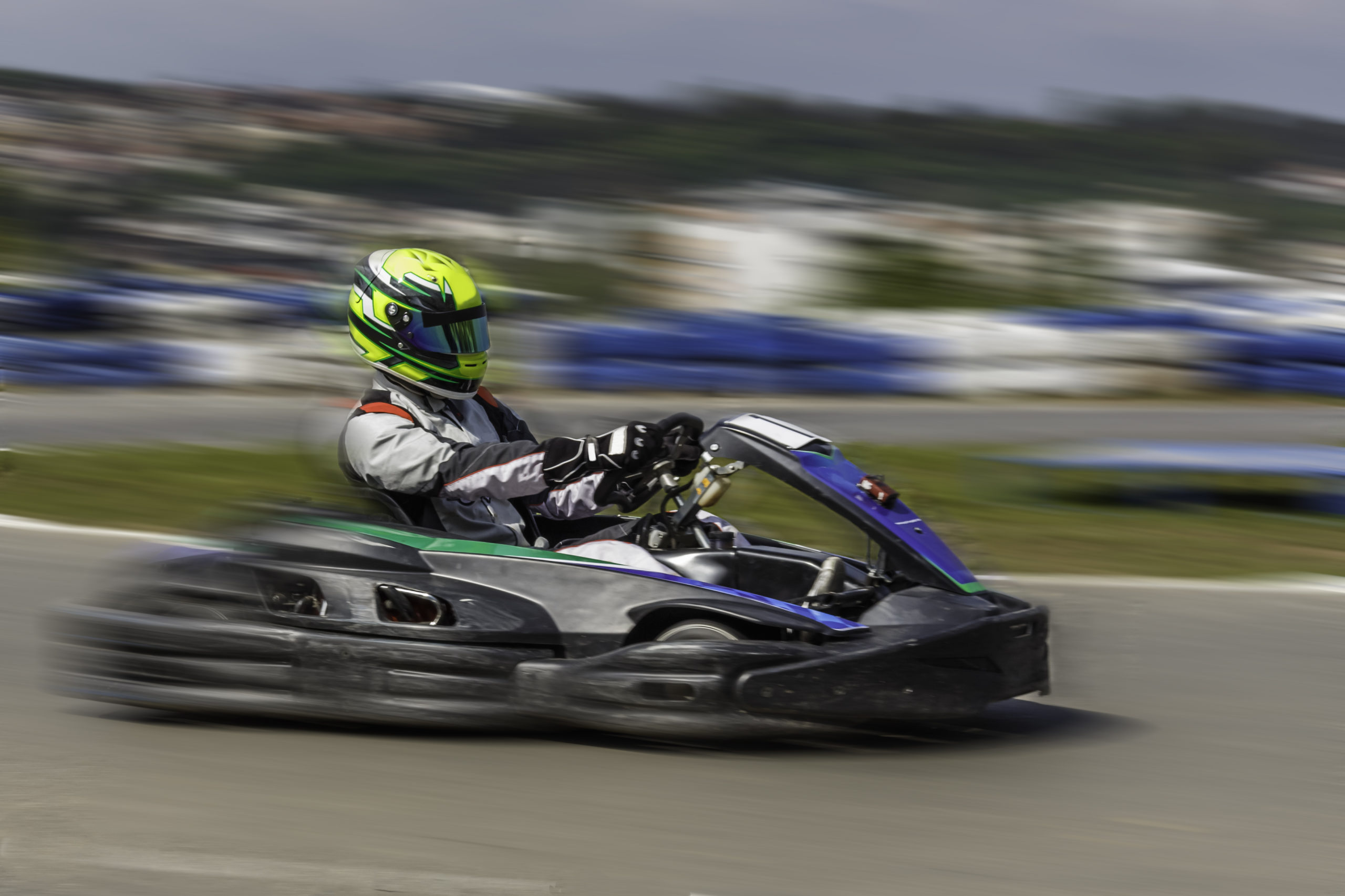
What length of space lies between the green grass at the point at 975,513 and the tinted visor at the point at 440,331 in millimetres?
2295

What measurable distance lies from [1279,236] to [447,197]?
12.0 m

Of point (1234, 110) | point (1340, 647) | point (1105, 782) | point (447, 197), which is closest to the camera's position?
point (1105, 782)

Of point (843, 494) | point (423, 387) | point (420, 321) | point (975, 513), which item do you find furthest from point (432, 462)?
point (975, 513)

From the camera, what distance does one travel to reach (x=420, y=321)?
4184 millimetres

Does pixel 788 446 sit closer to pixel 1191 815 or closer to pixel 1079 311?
pixel 1191 815

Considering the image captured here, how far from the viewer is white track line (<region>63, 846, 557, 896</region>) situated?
9.50 ft

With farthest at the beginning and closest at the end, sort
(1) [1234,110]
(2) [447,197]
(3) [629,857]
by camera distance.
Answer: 1. (1) [1234,110]
2. (2) [447,197]
3. (3) [629,857]

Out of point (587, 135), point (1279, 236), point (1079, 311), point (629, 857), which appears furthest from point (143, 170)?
point (629, 857)

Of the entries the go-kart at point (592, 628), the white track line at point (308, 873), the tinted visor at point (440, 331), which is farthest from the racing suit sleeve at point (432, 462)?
the white track line at point (308, 873)

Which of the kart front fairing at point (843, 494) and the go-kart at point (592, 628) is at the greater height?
the kart front fairing at point (843, 494)

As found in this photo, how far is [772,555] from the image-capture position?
4.12 metres

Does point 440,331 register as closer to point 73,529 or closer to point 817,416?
point 73,529

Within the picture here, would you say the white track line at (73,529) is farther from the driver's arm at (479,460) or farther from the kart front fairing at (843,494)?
the kart front fairing at (843,494)

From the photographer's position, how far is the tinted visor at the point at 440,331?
4.18 meters
